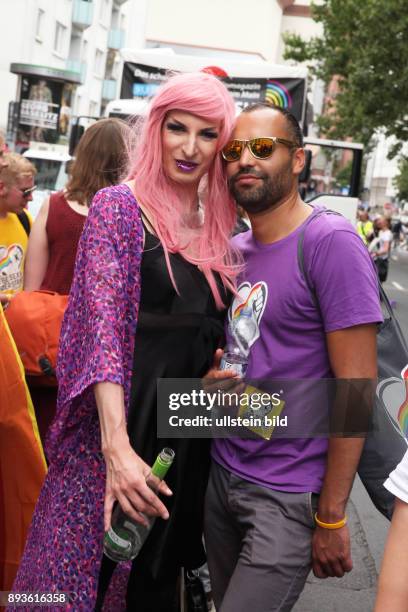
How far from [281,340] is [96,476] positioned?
0.60 m

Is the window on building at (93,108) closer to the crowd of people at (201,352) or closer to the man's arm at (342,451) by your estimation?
the crowd of people at (201,352)

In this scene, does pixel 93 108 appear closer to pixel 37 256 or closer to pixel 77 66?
pixel 77 66

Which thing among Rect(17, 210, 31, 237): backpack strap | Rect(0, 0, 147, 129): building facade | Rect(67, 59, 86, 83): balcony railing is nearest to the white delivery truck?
Rect(17, 210, 31, 237): backpack strap

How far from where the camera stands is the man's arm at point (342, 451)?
7.78ft

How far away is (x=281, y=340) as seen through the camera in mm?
2475

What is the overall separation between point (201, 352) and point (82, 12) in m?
43.9

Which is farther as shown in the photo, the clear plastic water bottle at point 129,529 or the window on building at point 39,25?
the window on building at point 39,25

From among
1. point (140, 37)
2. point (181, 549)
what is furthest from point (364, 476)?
point (140, 37)

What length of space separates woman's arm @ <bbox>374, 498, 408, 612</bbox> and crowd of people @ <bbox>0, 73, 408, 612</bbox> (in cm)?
68

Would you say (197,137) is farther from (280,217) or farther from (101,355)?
(101,355)

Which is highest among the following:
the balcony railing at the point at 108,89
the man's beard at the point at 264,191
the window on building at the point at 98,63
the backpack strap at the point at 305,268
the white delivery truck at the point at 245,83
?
the window on building at the point at 98,63

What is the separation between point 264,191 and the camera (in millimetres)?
2580

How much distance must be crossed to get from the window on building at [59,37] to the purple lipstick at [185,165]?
41.7m

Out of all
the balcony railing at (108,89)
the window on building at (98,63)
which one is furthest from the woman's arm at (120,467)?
the balcony railing at (108,89)
